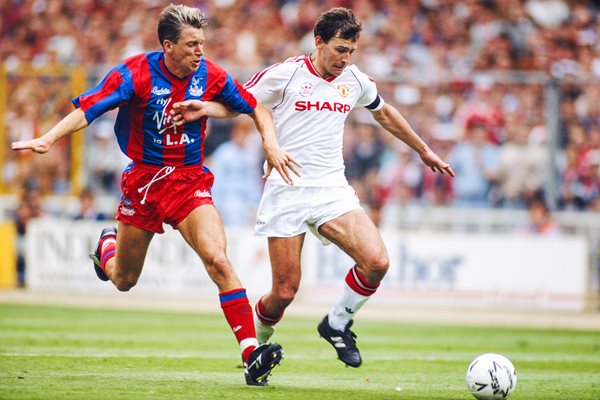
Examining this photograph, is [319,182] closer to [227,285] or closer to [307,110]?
[307,110]

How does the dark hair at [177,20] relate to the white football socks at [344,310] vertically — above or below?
above

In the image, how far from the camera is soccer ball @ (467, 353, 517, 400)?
7.35 metres

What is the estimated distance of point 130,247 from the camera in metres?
8.35

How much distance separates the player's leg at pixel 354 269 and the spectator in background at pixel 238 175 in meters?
8.95

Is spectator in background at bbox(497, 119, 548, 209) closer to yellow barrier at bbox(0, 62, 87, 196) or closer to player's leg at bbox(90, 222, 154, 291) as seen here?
yellow barrier at bbox(0, 62, 87, 196)

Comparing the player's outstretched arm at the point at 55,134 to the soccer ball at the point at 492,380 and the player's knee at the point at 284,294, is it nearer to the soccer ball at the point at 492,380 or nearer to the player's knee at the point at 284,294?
the player's knee at the point at 284,294

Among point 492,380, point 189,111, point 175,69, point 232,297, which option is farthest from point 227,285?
point 492,380

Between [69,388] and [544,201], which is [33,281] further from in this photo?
[69,388]

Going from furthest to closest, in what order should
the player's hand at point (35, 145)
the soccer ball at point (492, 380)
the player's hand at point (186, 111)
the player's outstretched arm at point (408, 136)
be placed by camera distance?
the player's outstretched arm at point (408, 136) → the player's hand at point (186, 111) → the soccer ball at point (492, 380) → the player's hand at point (35, 145)

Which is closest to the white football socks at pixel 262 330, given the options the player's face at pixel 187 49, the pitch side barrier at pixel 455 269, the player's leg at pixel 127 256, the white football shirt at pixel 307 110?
the player's leg at pixel 127 256

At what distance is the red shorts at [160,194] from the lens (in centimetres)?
795

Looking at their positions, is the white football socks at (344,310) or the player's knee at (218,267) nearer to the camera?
the player's knee at (218,267)

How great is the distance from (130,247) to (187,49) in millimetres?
1698

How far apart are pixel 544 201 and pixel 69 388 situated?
11891 mm
